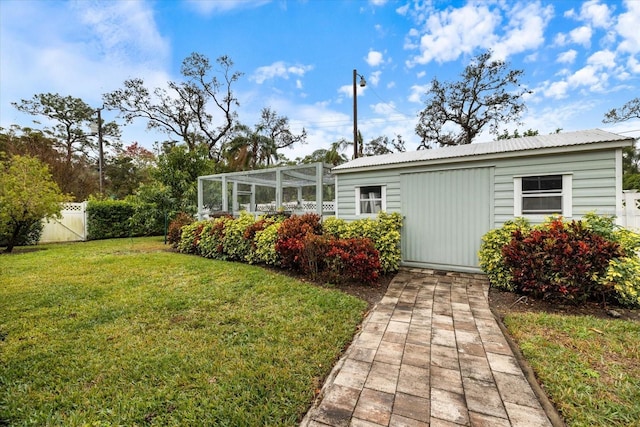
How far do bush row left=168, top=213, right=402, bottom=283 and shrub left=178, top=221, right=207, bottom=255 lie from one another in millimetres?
111

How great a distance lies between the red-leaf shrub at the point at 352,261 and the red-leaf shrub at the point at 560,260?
209 centimetres

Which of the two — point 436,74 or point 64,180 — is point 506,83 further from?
point 64,180

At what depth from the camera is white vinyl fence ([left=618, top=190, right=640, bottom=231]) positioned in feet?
14.5

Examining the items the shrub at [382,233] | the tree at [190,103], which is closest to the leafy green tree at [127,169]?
the tree at [190,103]

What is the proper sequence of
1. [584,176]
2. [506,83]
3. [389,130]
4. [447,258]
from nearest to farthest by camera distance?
[584,176] < [447,258] < [506,83] < [389,130]

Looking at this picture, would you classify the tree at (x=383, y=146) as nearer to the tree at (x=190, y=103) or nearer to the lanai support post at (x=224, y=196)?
the tree at (x=190, y=103)

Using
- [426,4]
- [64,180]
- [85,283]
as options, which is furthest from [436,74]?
[64,180]

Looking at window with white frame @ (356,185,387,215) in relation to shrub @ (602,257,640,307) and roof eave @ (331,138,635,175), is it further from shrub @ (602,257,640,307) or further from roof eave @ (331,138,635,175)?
shrub @ (602,257,640,307)

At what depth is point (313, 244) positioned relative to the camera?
5.05m

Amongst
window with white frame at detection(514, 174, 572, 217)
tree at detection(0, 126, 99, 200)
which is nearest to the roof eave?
window with white frame at detection(514, 174, 572, 217)

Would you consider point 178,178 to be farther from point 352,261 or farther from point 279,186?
point 352,261

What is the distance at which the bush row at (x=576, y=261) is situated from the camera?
357 centimetres

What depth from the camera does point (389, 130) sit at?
20.8 m

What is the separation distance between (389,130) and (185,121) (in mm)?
14583
